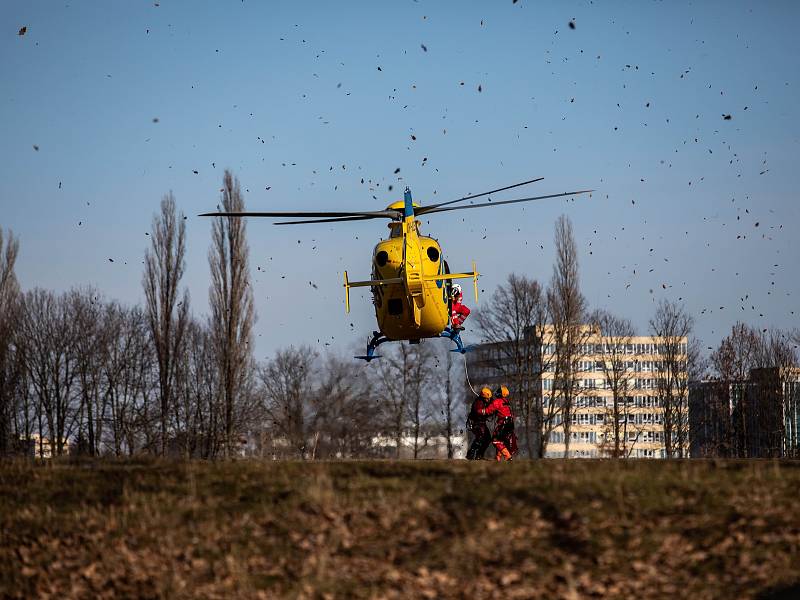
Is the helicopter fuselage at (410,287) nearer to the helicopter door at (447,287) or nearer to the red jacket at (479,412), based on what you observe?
the helicopter door at (447,287)

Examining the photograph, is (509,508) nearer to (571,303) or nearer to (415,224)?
(415,224)

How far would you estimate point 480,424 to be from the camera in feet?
98.2

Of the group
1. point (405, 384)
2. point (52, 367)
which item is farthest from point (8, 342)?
point (405, 384)

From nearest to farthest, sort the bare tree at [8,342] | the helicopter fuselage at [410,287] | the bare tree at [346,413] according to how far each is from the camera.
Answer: the helicopter fuselage at [410,287]
the bare tree at [8,342]
the bare tree at [346,413]

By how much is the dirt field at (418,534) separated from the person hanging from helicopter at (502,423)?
8913 mm

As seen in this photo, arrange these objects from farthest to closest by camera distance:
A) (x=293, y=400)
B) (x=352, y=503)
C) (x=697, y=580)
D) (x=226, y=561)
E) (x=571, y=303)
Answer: (x=293, y=400) < (x=571, y=303) < (x=352, y=503) < (x=226, y=561) < (x=697, y=580)

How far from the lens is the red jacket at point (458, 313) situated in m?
34.1

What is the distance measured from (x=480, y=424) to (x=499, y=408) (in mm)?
691

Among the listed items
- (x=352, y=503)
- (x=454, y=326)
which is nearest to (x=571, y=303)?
(x=454, y=326)

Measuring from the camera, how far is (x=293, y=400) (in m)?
94.7

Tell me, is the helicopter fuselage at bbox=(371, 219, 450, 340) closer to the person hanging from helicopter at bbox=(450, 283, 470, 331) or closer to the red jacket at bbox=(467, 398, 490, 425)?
the person hanging from helicopter at bbox=(450, 283, 470, 331)

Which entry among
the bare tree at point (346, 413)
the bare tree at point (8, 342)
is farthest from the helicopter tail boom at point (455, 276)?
the bare tree at point (346, 413)

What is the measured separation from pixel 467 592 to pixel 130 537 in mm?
5810

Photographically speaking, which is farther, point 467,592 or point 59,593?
point 59,593
